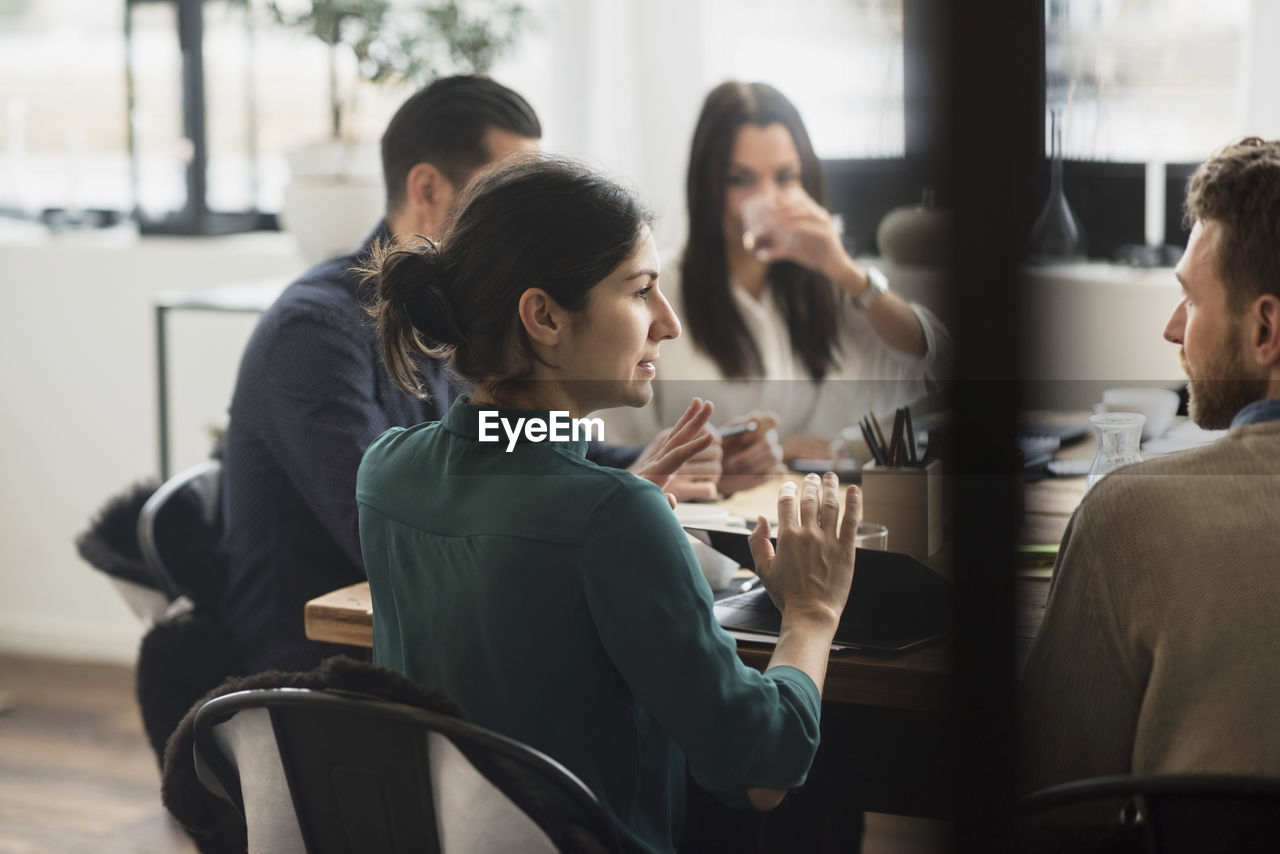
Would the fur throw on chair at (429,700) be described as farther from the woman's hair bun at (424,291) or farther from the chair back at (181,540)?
the chair back at (181,540)

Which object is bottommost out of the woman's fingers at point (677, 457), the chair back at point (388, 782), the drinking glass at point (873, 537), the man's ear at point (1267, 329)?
the chair back at point (388, 782)

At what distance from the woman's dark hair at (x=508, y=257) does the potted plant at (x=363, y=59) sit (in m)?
1.37

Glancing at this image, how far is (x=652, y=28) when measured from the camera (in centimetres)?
255

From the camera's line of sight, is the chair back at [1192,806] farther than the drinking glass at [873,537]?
No

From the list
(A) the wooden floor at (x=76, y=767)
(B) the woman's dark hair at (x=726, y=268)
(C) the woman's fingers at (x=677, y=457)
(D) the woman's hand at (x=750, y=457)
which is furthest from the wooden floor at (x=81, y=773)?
(C) the woman's fingers at (x=677, y=457)

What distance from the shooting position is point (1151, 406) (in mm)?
1681

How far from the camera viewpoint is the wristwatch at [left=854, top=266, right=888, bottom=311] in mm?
1893

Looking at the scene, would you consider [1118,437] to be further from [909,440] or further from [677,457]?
[677,457]

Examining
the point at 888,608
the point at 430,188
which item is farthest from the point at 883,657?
the point at 430,188

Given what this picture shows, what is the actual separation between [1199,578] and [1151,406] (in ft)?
2.97

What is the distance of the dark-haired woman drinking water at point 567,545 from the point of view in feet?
2.75

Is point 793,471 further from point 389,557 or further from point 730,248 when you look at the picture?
point 389,557

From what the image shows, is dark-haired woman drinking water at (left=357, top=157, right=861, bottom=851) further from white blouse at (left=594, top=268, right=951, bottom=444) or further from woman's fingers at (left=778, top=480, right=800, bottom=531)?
white blouse at (left=594, top=268, right=951, bottom=444)

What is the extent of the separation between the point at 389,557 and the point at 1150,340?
1.56 meters
